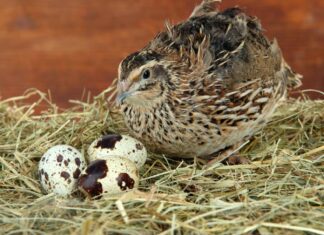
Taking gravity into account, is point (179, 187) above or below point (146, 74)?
below

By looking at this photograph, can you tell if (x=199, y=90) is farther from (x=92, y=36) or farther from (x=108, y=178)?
(x=92, y=36)

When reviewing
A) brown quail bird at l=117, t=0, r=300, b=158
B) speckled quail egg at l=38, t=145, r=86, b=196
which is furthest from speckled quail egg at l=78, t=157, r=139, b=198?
brown quail bird at l=117, t=0, r=300, b=158

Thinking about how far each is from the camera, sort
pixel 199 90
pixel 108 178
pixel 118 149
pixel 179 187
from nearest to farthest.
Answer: pixel 108 178, pixel 179 187, pixel 118 149, pixel 199 90

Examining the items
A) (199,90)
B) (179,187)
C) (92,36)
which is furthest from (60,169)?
(92,36)

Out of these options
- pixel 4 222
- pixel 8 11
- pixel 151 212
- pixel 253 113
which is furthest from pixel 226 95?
pixel 8 11

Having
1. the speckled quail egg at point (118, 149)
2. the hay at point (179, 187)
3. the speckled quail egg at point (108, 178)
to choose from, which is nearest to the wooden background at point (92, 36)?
the hay at point (179, 187)

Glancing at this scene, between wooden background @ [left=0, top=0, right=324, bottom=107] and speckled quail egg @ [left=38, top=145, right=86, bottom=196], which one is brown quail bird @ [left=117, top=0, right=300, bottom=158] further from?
wooden background @ [left=0, top=0, right=324, bottom=107]

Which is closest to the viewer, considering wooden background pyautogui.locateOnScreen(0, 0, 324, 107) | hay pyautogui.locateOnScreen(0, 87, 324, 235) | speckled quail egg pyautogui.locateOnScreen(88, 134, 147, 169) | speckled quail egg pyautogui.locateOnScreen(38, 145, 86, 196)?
hay pyautogui.locateOnScreen(0, 87, 324, 235)
